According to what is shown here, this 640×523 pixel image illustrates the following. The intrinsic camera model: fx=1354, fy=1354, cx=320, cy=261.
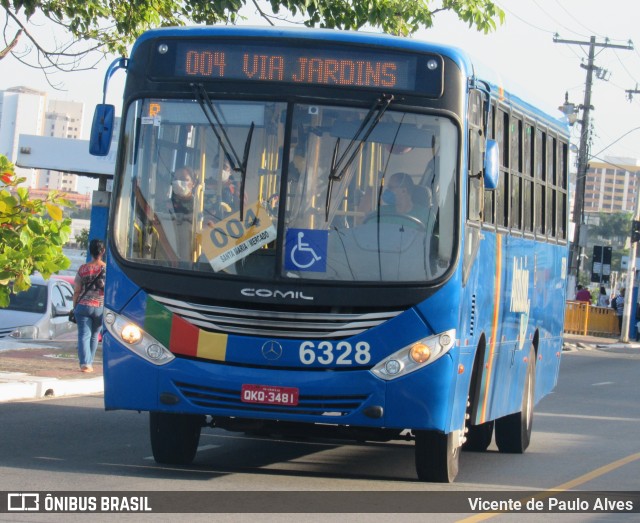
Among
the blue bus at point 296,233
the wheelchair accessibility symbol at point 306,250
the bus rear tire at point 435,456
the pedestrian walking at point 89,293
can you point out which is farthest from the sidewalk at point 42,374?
the wheelchair accessibility symbol at point 306,250

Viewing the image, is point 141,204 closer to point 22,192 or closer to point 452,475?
point 452,475

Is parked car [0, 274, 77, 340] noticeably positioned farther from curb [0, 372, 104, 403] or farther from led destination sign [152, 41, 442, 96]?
led destination sign [152, 41, 442, 96]

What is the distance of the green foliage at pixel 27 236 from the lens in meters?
13.2

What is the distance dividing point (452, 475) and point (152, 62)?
3.66 meters

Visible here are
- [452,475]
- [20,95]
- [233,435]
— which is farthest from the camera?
[20,95]

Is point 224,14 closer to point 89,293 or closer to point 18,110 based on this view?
point 89,293

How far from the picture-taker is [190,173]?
363 inches

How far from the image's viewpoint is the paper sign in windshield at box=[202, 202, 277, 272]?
29.7ft

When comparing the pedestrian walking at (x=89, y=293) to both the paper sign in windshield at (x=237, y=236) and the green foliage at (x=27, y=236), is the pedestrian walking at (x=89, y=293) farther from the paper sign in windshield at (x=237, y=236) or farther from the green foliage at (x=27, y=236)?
the paper sign in windshield at (x=237, y=236)

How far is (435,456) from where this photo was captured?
378 inches

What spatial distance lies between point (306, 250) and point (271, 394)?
38.6 inches

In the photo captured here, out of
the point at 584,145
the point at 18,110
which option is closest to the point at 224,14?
the point at 584,145

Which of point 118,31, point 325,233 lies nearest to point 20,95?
point 118,31

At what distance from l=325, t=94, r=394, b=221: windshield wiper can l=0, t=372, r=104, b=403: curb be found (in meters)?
6.99
